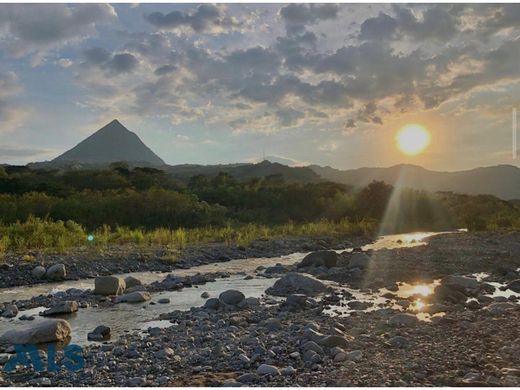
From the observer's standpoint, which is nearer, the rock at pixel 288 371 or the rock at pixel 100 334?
the rock at pixel 288 371

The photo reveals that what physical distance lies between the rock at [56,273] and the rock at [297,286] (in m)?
7.00

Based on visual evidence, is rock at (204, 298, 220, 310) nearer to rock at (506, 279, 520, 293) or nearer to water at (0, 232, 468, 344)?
water at (0, 232, 468, 344)

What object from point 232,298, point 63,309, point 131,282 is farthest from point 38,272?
point 232,298

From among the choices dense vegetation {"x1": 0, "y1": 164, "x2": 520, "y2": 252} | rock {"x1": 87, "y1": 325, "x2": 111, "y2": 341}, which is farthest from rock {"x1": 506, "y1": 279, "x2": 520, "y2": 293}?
dense vegetation {"x1": 0, "y1": 164, "x2": 520, "y2": 252}

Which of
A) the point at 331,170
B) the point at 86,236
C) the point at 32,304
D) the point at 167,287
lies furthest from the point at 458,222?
the point at 331,170

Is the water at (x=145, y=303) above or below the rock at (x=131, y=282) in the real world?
below

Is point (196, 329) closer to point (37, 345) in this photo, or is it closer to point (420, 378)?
point (37, 345)

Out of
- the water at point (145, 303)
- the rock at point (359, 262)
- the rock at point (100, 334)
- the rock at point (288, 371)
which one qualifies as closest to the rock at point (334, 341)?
the rock at point (288, 371)

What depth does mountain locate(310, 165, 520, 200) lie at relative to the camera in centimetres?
15388

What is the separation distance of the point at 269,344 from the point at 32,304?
7.06m

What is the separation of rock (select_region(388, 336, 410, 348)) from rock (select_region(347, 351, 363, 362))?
82 centimetres

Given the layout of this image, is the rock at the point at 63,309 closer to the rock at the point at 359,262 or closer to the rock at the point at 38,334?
the rock at the point at 38,334

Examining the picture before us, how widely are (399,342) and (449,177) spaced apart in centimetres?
17107

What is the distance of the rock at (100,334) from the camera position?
9.56m
